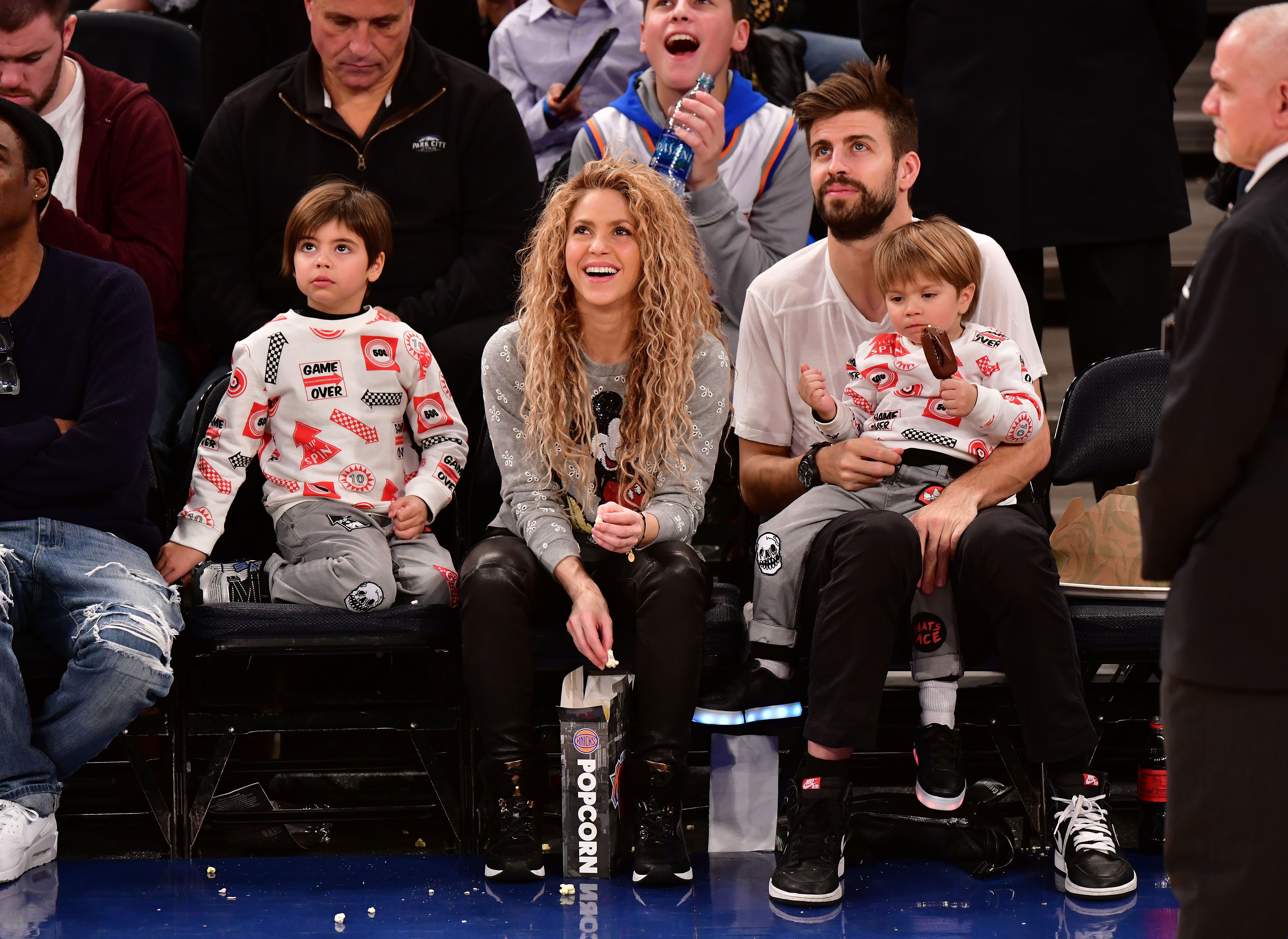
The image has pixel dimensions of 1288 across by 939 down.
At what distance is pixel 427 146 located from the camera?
3.90 meters

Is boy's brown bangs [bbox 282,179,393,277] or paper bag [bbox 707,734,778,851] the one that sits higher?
boy's brown bangs [bbox 282,179,393,277]

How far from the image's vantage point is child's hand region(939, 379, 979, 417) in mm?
3004

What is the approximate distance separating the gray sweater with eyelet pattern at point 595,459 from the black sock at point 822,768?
0.55 meters

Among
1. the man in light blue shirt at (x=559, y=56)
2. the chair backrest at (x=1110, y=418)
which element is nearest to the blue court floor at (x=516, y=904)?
the chair backrest at (x=1110, y=418)

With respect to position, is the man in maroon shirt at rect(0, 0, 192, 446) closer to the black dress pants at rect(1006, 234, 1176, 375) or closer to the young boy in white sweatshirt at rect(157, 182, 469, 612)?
the young boy in white sweatshirt at rect(157, 182, 469, 612)

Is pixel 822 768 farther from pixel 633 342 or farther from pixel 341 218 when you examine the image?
pixel 341 218

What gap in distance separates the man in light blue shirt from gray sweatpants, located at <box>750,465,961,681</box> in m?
1.75

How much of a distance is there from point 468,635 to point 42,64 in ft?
6.45

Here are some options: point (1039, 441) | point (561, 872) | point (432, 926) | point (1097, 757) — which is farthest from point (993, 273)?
point (432, 926)

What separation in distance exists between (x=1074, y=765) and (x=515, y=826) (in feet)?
3.65

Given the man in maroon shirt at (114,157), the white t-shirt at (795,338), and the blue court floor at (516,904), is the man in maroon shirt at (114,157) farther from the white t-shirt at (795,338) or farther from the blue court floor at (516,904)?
the white t-shirt at (795,338)

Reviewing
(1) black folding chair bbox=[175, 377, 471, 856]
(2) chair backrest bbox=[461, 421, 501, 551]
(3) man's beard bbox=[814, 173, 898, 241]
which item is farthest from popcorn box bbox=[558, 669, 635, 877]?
(3) man's beard bbox=[814, 173, 898, 241]

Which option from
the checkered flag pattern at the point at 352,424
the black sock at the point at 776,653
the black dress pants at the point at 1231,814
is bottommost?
the black sock at the point at 776,653

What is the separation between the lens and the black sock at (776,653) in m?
3.10
